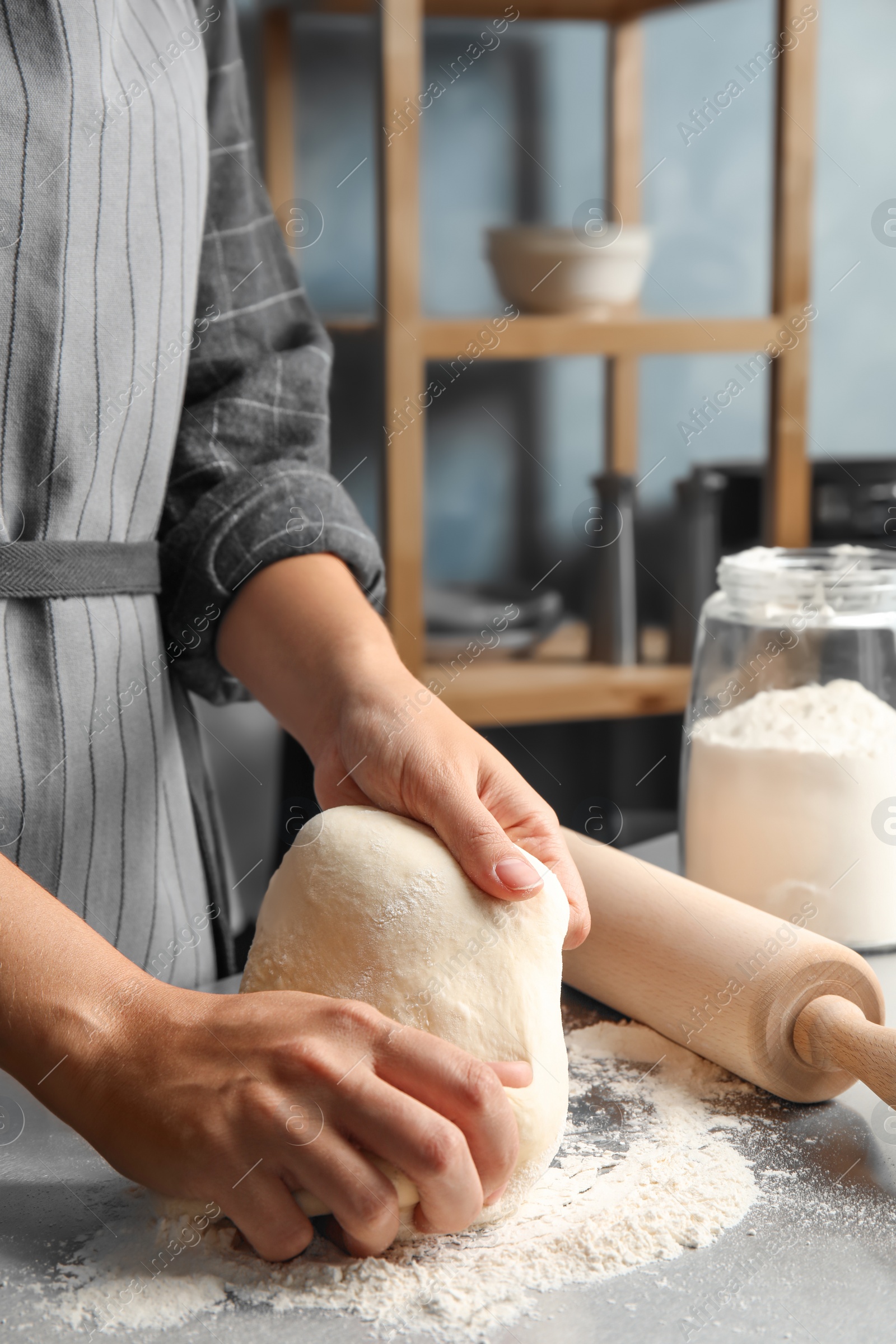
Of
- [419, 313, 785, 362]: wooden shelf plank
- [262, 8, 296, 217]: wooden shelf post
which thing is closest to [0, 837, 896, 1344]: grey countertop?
[419, 313, 785, 362]: wooden shelf plank

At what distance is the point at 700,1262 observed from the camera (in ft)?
1.44

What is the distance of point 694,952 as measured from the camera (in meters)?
0.59

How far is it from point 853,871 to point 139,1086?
45 cm

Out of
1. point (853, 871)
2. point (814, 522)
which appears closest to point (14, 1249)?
point (853, 871)

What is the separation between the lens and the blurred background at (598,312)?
167cm

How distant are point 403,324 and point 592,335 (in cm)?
27

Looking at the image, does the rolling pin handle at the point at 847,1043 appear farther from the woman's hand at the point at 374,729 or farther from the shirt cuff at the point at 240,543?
the shirt cuff at the point at 240,543

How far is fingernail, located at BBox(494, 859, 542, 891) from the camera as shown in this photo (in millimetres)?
497

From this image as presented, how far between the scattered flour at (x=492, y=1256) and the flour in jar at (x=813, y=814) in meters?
0.19

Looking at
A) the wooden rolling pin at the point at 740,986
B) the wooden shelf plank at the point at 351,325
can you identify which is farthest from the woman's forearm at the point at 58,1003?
the wooden shelf plank at the point at 351,325

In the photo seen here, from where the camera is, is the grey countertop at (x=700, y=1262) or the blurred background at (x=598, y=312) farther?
the blurred background at (x=598, y=312)

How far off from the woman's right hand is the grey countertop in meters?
0.04

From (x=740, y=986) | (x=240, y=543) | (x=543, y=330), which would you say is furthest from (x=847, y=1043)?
(x=543, y=330)

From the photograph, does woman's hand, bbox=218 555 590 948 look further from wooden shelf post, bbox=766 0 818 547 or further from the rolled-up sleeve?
wooden shelf post, bbox=766 0 818 547
